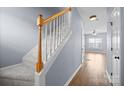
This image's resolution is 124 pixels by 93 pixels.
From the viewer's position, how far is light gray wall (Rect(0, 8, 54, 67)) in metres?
2.02

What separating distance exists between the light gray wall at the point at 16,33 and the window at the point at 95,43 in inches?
274

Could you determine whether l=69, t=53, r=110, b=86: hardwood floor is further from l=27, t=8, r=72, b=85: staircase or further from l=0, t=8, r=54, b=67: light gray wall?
l=0, t=8, r=54, b=67: light gray wall

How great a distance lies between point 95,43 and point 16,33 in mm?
7817

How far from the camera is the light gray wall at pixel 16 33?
2.02 metres

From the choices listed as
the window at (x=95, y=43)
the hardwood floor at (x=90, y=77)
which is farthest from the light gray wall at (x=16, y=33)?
the window at (x=95, y=43)

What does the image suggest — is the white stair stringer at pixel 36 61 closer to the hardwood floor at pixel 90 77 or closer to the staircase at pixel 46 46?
the staircase at pixel 46 46

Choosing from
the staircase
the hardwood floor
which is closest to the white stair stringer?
the staircase

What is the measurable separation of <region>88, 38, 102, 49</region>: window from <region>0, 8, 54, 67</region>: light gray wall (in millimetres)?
6971

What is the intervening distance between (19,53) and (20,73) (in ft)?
1.92

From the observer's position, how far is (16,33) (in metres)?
2.17

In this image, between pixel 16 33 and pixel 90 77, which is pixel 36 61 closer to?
pixel 16 33

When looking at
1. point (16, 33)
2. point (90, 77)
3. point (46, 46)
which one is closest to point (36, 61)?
point (46, 46)

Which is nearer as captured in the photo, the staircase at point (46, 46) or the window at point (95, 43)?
the staircase at point (46, 46)
